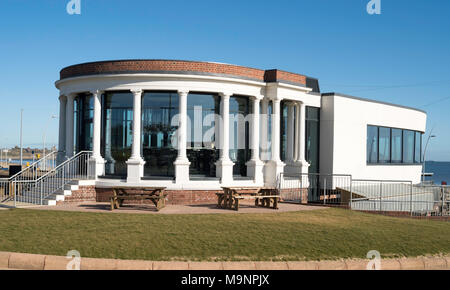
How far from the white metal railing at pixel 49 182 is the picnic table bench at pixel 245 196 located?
5.67 m

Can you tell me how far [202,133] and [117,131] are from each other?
3.64 meters

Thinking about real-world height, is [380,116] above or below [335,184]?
above

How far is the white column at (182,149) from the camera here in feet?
53.9

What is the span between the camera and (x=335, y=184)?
75.1ft

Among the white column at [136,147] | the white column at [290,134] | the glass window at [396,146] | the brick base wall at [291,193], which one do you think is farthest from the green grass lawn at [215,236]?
the glass window at [396,146]

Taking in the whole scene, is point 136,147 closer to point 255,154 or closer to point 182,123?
point 182,123

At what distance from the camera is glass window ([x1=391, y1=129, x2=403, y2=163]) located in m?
27.7

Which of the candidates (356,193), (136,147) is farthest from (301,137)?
(136,147)

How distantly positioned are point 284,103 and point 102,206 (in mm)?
10290

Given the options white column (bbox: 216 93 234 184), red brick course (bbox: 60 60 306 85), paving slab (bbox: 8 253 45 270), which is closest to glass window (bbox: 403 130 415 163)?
red brick course (bbox: 60 60 306 85)

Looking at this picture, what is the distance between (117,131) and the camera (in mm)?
18031

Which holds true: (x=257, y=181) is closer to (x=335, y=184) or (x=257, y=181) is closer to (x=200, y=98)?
(x=200, y=98)

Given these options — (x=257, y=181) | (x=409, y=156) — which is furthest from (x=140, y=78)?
(x=409, y=156)

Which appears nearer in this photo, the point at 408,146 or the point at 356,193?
the point at 356,193
